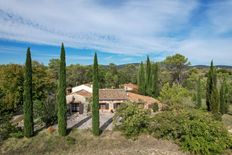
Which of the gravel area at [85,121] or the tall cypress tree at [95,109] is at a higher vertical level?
the tall cypress tree at [95,109]

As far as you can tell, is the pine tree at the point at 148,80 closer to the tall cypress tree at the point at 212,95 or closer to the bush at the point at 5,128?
the tall cypress tree at the point at 212,95

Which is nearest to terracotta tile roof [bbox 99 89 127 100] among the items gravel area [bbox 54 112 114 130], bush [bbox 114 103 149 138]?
gravel area [bbox 54 112 114 130]

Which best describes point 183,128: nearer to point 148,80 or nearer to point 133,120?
point 133,120

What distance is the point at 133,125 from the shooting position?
→ 23.2 m

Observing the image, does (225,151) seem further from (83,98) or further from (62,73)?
(83,98)

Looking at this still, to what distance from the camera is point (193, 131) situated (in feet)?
68.1

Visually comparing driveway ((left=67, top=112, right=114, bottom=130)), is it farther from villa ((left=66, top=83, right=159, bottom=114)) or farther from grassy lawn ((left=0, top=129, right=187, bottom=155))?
grassy lawn ((left=0, top=129, right=187, bottom=155))

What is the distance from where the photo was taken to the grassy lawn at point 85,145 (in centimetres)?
1994

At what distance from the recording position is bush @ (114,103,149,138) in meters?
23.1

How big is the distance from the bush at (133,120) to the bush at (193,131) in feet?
3.41

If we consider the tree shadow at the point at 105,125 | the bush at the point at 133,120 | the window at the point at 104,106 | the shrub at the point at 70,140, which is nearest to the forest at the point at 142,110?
the bush at the point at 133,120

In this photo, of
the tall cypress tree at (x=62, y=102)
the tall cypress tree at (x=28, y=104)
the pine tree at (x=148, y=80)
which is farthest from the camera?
the pine tree at (x=148, y=80)

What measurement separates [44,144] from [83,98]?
14.4 meters

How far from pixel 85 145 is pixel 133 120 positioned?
18.2ft
